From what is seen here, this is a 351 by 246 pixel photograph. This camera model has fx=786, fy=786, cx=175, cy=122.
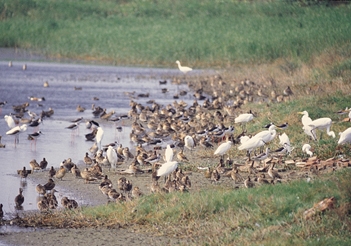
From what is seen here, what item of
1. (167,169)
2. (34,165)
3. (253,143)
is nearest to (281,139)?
(253,143)

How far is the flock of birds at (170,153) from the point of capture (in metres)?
13.4

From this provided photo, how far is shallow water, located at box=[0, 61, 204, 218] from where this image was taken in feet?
56.1

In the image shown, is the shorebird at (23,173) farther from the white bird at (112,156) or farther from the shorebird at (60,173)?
the white bird at (112,156)

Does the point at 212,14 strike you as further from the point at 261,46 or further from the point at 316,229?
the point at 316,229

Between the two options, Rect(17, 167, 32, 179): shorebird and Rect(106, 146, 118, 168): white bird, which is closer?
Rect(17, 167, 32, 179): shorebird

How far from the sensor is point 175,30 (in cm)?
5209

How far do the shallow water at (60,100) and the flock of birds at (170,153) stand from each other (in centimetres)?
38

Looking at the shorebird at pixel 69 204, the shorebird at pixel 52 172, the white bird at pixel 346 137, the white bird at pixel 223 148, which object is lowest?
the shorebird at pixel 52 172

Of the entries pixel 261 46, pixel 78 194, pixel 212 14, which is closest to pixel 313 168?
pixel 78 194

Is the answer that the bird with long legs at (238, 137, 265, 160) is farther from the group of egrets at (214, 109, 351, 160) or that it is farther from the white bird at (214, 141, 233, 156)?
the white bird at (214, 141, 233, 156)

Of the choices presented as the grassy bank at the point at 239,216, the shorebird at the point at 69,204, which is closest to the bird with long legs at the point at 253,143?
the grassy bank at the point at 239,216

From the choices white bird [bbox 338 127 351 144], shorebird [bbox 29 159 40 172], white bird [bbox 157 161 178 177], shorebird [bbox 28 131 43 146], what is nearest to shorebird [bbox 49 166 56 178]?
shorebird [bbox 29 159 40 172]

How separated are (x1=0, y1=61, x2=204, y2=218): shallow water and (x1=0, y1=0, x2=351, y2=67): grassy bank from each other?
3.13 meters

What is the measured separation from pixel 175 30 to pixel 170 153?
120 ft
